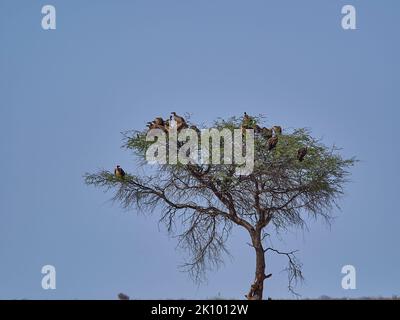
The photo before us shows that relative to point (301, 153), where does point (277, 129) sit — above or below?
above

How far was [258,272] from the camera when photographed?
91.3 feet

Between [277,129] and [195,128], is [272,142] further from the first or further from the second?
[195,128]

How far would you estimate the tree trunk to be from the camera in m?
27.5

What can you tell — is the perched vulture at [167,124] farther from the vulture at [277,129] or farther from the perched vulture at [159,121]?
the vulture at [277,129]

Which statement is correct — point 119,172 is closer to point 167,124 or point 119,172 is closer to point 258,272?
point 167,124

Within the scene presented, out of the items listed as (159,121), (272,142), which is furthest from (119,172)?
(272,142)

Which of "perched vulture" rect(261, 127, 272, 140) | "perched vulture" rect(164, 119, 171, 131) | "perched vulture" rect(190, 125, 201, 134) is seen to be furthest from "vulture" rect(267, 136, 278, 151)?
"perched vulture" rect(164, 119, 171, 131)

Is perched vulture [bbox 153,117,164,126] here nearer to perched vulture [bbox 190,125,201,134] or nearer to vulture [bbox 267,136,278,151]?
perched vulture [bbox 190,125,201,134]

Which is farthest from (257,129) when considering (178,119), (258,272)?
(258,272)

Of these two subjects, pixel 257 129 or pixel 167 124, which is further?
pixel 257 129

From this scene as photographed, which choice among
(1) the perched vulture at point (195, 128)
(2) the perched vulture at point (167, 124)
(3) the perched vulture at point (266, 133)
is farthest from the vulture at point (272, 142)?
(2) the perched vulture at point (167, 124)

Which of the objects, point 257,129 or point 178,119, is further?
point 257,129
